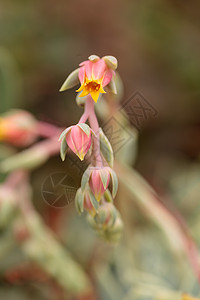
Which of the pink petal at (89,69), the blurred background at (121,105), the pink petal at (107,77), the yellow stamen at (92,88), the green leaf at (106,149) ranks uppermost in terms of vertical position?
the pink petal at (89,69)

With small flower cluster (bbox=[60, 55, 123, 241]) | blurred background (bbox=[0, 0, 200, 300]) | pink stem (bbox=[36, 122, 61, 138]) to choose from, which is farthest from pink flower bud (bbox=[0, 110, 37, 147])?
small flower cluster (bbox=[60, 55, 123, 241])

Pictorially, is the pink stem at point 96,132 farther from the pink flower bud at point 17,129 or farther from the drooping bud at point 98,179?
the pink flower bud at point 17,129

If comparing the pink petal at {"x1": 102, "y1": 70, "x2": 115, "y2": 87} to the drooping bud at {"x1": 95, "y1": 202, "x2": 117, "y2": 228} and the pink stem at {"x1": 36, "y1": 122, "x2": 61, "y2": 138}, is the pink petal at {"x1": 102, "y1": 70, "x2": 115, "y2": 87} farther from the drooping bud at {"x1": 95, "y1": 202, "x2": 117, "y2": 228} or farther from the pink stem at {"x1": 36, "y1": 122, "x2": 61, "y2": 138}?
the pink stem at {"x1": 36, "y1": 122, "x2": 61, "y2": 138}

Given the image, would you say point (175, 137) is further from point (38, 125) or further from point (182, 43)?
point (38, 125)

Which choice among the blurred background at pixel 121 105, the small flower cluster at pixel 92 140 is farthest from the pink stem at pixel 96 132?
the blurred background at pixel 121 105

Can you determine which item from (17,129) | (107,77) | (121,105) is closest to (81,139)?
(107,77)

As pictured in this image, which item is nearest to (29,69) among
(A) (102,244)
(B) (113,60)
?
(A) (102,244)
